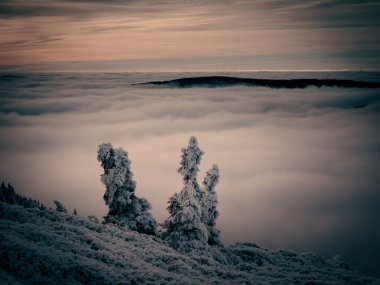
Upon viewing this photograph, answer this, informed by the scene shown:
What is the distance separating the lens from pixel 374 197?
634ft

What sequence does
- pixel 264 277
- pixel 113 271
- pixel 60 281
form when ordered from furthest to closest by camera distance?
pixel 264 277
pixel 113 271
pixel 60 281

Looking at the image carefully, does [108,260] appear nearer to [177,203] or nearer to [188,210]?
[188,210]

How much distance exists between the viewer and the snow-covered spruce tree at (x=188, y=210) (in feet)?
104

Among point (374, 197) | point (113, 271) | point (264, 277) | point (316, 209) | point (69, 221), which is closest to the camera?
point (113, 271)

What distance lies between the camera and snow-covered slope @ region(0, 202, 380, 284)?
63.0 ft

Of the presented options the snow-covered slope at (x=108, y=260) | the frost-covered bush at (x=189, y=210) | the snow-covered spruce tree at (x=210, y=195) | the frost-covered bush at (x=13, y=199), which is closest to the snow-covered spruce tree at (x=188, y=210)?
the frost-covered bush at (x=189, y=210)

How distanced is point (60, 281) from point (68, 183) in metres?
192

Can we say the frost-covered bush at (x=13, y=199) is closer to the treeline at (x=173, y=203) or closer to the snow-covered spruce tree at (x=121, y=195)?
the treeline at (x=173, y=203)

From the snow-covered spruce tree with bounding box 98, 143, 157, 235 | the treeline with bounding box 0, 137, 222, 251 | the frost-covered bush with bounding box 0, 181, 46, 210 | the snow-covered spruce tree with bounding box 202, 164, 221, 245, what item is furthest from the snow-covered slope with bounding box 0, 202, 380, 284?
the frost-covered bush with bounding box 0, 181, 46, 210

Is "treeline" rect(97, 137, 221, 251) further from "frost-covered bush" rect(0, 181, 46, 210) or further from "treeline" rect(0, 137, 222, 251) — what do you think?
"frost-covered bush" rect(0, 181, 46, 210)

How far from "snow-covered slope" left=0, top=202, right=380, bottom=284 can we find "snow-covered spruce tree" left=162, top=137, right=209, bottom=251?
4.02 feet

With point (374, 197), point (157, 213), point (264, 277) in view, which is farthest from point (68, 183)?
point (264, 277)

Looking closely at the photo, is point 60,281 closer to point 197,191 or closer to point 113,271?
point 113,271

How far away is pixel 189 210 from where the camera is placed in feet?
104
